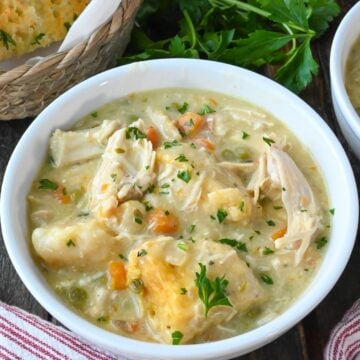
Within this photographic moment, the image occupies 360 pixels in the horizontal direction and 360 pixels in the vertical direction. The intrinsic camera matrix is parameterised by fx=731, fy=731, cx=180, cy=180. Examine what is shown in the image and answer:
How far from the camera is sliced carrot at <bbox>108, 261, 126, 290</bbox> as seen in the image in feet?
7.49

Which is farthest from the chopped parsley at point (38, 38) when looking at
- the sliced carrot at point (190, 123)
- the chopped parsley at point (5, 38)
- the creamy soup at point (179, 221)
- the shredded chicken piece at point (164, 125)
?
the sliced carrot at point (190, 123)

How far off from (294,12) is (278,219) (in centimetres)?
108

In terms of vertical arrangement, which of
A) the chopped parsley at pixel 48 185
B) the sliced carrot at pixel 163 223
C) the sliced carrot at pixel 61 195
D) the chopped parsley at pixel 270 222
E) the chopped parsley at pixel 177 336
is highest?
the chopped parsley at pixel 48 185

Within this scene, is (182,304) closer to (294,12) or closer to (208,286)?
(208,286)

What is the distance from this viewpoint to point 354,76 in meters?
3.02

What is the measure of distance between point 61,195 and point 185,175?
1.44 ft

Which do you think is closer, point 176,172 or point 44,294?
point 44,294

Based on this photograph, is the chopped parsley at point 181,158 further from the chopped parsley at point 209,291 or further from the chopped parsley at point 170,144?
the chopped parsley at point 209,291

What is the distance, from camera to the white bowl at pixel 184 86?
2.15m

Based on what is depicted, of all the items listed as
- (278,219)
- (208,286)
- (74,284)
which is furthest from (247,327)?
(74,284)

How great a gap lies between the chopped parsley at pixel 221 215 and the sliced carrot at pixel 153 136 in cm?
38

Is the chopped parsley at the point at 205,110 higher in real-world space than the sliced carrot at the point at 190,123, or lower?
lower

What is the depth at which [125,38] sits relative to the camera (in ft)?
10.4

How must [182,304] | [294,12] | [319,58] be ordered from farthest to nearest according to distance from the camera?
Answer: [319,58], [294,12], [182,304]
